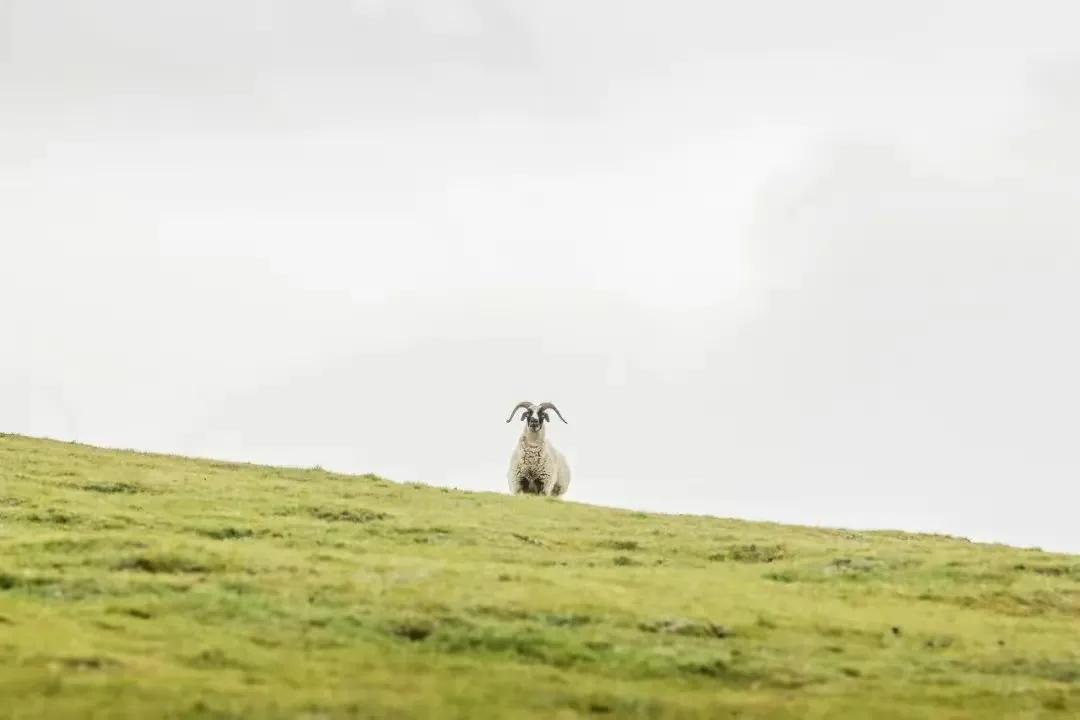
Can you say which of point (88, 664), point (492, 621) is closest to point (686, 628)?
point (492, 621)

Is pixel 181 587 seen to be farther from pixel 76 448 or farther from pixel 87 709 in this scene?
pixel 76 448

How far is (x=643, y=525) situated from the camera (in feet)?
117

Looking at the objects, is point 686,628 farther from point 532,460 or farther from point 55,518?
point 532,460

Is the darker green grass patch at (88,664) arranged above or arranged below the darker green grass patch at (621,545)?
below

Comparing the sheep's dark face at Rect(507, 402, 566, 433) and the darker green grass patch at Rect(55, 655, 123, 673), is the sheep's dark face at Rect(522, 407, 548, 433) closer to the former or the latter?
the sheep's dark face at Rect(507, 402, 566, 433)

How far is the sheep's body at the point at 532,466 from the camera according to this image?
45.7 m

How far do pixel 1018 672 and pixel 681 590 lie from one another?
5711mm

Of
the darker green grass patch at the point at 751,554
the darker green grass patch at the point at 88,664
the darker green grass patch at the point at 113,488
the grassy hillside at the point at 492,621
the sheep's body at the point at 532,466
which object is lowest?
the darker green grass patch at the point at 88,664

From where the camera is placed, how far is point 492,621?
19.9 meters

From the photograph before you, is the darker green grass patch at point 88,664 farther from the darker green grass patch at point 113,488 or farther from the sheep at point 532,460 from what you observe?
the sheep at point 532,460

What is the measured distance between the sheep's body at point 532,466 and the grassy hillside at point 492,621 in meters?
12.6

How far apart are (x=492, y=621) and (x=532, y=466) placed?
2575cm

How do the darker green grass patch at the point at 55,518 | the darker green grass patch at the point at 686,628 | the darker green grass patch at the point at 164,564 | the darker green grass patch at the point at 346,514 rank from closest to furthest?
the darker green grass patch at the point at 686,628 < the darker green grass patch at the point at 164,564 < the darker green grass patch at the point at 55,518 < the darker green grass patch at the point at 346,514

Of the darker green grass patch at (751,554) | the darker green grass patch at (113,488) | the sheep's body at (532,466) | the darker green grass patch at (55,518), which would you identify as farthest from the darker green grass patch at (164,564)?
the sheep's body at (532,466)
